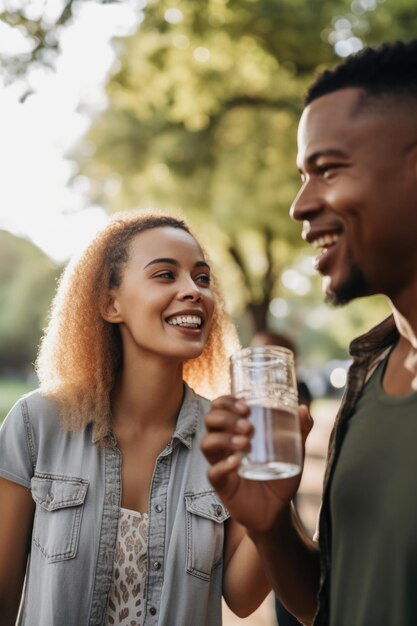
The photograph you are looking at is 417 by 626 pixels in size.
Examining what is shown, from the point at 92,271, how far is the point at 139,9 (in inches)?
217

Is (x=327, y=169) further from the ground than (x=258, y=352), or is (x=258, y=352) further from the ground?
(x=327, y=169)

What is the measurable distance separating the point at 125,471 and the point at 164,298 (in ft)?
2.26

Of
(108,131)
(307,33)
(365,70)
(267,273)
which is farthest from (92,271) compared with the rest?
(267,273)

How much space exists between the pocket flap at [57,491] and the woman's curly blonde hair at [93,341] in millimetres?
244

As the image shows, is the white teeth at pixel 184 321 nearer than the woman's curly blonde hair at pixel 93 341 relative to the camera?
Yes

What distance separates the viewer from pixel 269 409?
183 centimetres

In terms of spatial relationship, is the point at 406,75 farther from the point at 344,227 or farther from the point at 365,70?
the point at 344,227

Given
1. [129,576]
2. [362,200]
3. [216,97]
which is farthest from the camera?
[216,97]

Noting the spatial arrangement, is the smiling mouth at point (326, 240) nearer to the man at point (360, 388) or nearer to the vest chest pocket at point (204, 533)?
the man at point (360, 388)

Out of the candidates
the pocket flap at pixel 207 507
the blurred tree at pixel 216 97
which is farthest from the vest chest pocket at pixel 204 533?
the blurred tree at pixel 216 97

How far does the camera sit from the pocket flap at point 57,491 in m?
2.60

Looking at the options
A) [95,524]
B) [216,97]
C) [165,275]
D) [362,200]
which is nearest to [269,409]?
[362,200]

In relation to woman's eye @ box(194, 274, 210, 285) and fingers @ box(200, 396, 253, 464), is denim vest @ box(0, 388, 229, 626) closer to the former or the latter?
woman's eye @ box(194, 274, 210, 285)

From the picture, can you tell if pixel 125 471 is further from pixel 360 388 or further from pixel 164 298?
pixel 360 388
